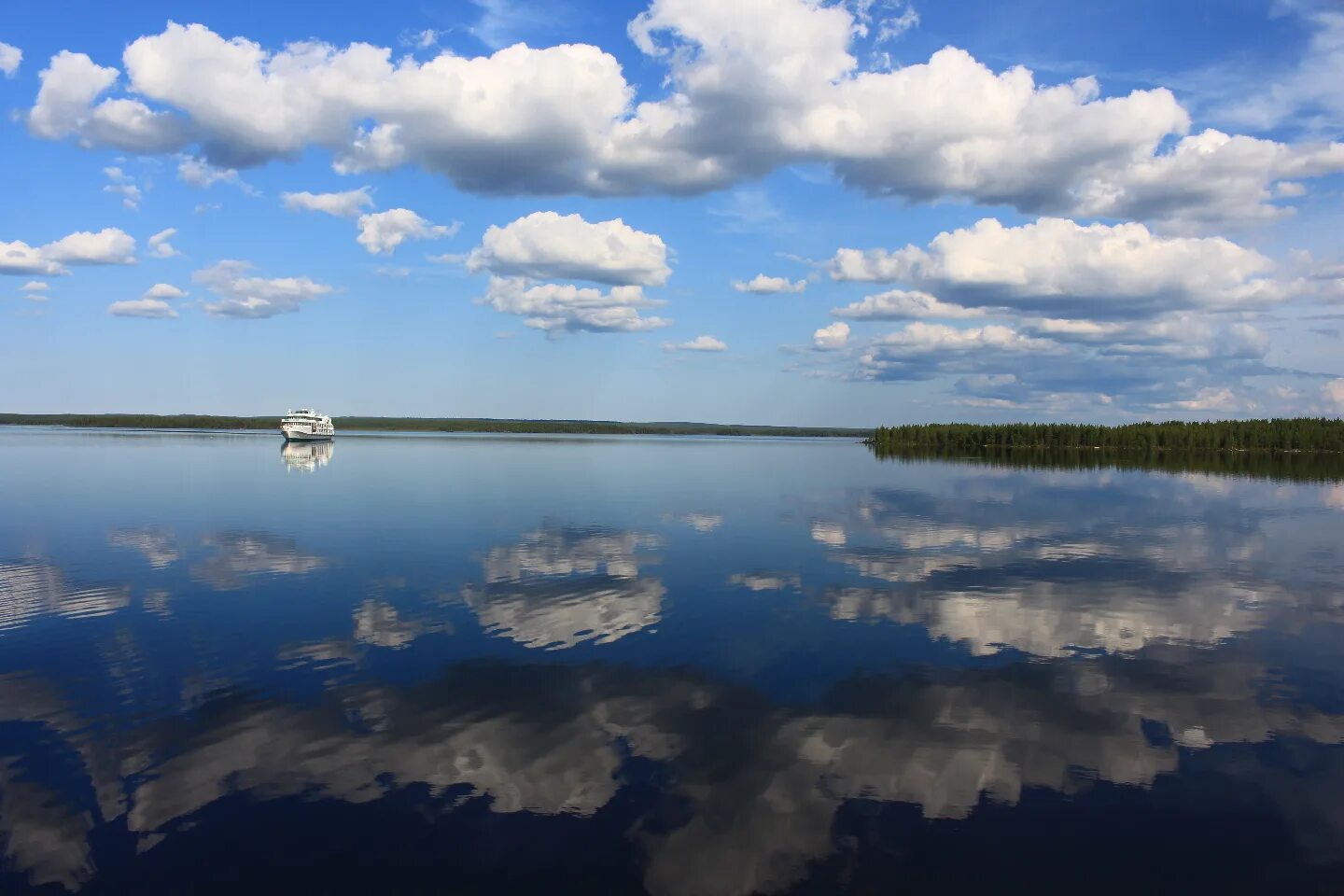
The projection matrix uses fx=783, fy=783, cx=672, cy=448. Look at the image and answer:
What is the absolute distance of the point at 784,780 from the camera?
12.1 metres

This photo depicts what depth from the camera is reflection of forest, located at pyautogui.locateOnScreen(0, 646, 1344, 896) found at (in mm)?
10711

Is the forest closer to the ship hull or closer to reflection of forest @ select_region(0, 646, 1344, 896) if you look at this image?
the ship hull

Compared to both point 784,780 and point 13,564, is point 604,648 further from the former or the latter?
point 13,564

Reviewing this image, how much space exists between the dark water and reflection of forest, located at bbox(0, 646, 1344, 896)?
0.07 meters

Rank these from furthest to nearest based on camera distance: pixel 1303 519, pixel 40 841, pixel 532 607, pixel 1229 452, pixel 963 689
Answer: pixel 1229 452 < pixel 1303 519 < pixel 532 607 < pixel 963 689 < pixel 40 841

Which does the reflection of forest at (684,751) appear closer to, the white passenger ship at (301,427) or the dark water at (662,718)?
the dark water at (662,718)

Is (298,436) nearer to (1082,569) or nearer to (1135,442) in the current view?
(1082,569)

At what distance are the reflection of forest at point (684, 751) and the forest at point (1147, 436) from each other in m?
153

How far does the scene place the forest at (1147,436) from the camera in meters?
149

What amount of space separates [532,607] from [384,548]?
12326mm

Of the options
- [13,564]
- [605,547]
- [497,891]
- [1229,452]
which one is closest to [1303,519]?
[605,547]

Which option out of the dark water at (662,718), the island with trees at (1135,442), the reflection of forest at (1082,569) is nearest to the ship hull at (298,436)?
the island with trees at (1135,442)

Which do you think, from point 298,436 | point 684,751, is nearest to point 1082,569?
point 684,751

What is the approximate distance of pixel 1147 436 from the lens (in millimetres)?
157625
